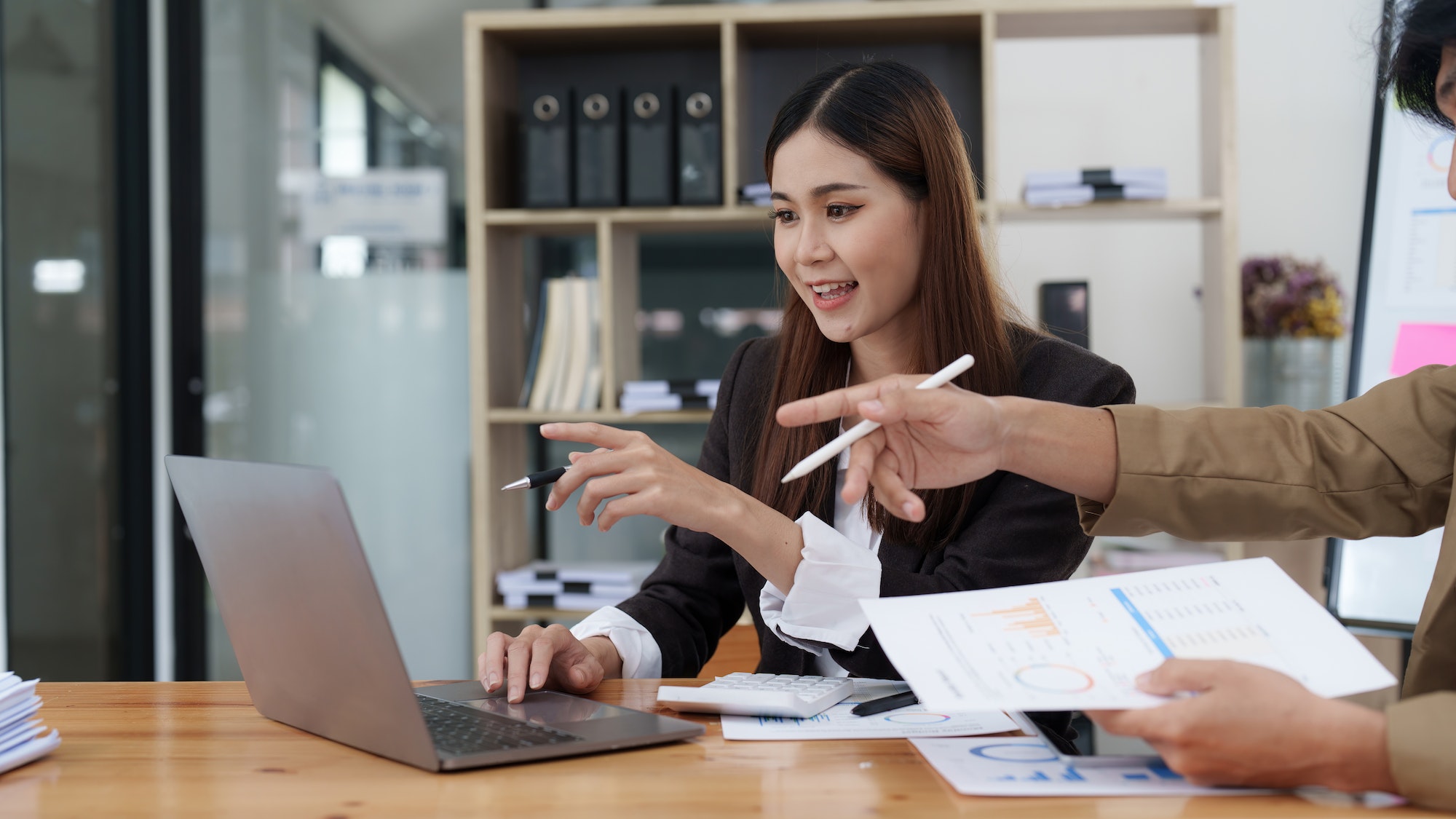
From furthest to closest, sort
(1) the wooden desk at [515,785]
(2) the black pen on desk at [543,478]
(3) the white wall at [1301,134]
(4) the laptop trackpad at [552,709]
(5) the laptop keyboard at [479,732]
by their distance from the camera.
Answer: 1. (3) the white wall at [1301,134]
2. (2) the black pen on desk at [543,478]
3. (4) the laptop trackpad at [552,709]
4. (5) the laptop keyboard at [479,732]
5. (1) the wooden desk at [515,785]

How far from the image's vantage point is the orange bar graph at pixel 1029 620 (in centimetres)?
82

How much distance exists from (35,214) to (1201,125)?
112 inches

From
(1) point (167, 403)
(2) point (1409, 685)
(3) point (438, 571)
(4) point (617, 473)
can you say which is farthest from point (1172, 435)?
(1) point (167, 403)

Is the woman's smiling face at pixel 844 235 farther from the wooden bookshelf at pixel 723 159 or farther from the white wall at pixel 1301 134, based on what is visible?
the white wall at pixel 1301 134

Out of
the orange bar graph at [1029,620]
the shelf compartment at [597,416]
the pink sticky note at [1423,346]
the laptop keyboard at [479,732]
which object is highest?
the pink sticky note at [1423,346]

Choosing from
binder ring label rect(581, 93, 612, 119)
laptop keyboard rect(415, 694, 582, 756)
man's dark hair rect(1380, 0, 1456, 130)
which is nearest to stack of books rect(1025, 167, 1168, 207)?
binder ring label rect(581, 93, 612, 119)

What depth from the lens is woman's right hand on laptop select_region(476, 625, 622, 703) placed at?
108 centimetres

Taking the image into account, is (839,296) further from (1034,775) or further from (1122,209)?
(1122,209)

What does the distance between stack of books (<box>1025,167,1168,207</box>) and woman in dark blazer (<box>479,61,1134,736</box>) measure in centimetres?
112

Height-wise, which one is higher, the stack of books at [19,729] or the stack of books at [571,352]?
the stack of books at [571,352]

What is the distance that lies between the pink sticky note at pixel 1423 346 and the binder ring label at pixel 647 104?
166 cm

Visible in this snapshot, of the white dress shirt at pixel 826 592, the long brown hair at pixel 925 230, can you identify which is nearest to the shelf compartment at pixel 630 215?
the long brown hair at pixel 925 230

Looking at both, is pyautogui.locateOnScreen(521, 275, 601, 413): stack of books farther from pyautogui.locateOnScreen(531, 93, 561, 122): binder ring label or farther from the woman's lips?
the woman's lips

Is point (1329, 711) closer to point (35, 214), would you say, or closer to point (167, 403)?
point (35, 214)
